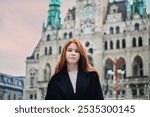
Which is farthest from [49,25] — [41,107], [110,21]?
[41,107]

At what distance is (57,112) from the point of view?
6.43 feet

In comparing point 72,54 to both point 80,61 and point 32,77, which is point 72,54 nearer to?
point 80,61

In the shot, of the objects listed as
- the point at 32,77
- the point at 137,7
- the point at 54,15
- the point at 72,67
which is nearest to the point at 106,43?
the point at 137,7

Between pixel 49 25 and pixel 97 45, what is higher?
pixel 49 25

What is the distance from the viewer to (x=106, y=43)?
1805cm

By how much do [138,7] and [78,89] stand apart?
55.5ft

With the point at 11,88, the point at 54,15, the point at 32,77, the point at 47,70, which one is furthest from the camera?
the point at 11,88

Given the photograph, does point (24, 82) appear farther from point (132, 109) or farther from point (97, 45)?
point (132, 109)

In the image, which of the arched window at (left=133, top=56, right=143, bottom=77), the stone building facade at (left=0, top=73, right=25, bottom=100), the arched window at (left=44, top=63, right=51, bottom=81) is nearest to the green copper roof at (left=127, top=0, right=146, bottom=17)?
the arched window at (left=133, top=56, right=143, bottom=77)

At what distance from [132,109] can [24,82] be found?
18250 millimetres

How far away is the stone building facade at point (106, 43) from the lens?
16.7m

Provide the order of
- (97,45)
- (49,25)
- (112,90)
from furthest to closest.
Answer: (49,25), (97,45), (112,90)

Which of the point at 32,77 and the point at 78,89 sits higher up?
the point at 32,77

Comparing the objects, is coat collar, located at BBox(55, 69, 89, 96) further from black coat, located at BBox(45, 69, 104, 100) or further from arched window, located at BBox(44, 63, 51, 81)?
arched window, located at BBox(44, 63, 51, 81)
